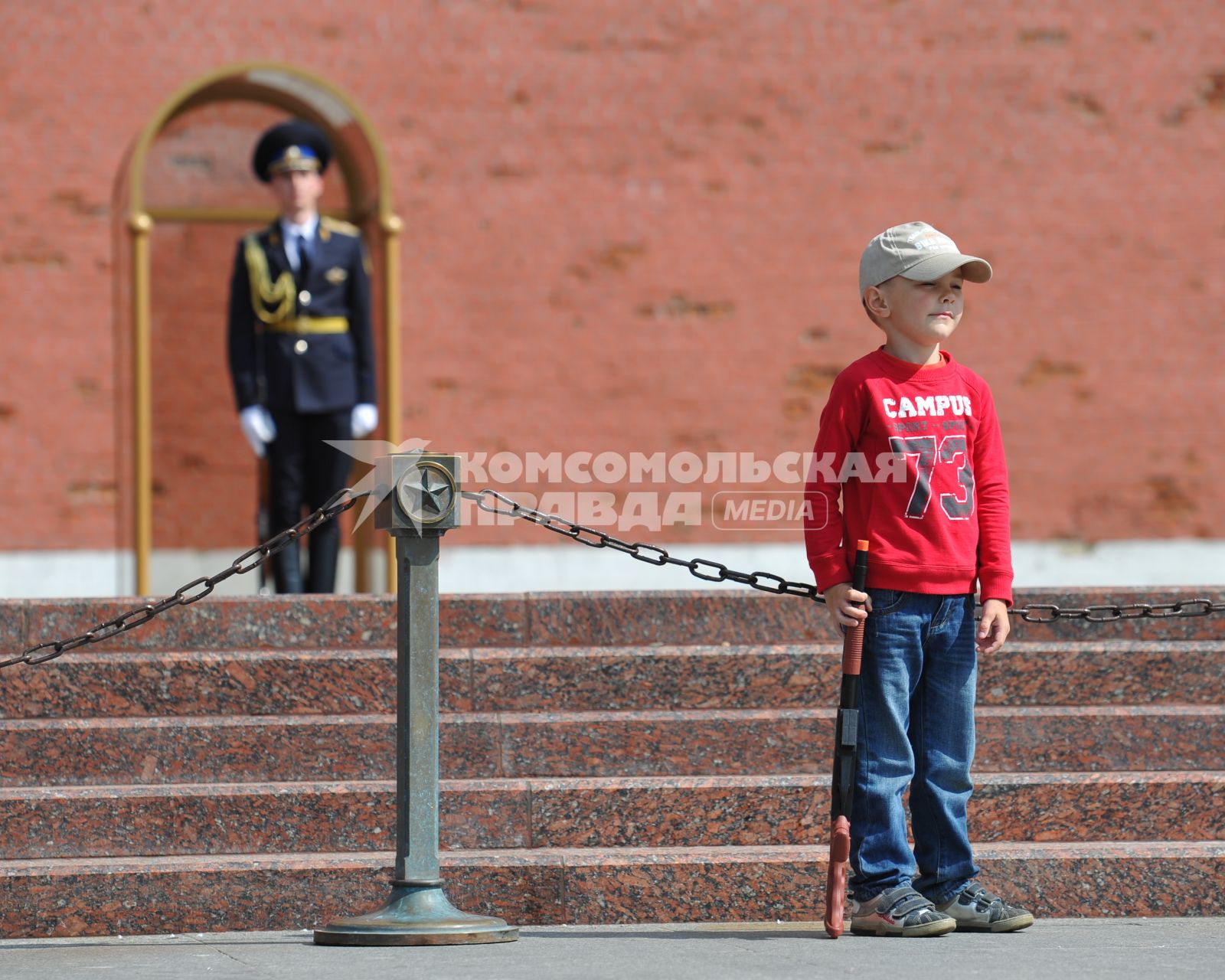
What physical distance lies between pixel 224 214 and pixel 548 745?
15.7 feet

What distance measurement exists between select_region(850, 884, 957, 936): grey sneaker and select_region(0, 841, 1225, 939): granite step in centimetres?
26

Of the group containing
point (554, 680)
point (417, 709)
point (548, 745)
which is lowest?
point (548, 745)

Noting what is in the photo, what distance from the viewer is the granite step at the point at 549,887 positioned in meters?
4.76

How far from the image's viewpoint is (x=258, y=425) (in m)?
7.48

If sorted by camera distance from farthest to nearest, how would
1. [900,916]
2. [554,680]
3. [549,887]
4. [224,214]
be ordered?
[224,214] < [554,680] < [549,887] < [900,916]

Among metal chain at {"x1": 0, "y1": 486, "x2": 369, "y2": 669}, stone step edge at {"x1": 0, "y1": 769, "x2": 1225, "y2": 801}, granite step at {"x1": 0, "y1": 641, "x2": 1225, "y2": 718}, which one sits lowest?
stone step edge at {"x1": 0, "y1": 769, "x2": 1225, "y2": 801}

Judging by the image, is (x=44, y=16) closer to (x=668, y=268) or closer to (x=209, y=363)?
(x=209, y=363)

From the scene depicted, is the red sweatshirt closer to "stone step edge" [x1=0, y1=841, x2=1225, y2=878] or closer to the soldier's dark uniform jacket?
"stone step edge" [x1=0, y1=841, x2=1225, y2=878]

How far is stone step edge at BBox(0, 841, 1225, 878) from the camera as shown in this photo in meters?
4.82

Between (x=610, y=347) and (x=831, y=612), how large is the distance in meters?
5.54

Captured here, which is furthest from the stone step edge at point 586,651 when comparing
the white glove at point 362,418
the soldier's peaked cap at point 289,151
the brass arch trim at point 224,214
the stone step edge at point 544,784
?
the brass arch trim at point 224,214

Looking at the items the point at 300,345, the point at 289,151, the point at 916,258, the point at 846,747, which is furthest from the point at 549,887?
the point at 289,151

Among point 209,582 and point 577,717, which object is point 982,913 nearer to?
point 577,717

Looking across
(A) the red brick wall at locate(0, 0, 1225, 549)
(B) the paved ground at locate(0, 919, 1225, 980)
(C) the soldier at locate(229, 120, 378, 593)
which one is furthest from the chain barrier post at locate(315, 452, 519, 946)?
(A) the red brick wall at locate(0, 0, 1225, 549)
